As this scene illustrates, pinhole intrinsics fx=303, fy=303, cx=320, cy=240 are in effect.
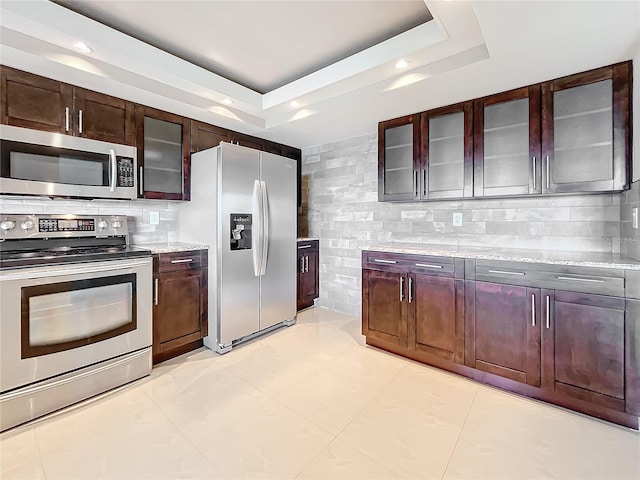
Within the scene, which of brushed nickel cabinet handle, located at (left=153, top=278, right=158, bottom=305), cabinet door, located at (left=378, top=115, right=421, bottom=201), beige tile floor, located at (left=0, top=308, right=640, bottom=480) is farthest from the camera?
cabinet door, located at (left=378, top=115, right=421, bottom=201)

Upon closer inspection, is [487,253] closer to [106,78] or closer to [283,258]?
[283,258]

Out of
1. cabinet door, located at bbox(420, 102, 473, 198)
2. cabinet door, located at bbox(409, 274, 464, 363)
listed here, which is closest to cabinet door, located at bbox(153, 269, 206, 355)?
cabinet door, located at bbox(409, 274, 464, 363)

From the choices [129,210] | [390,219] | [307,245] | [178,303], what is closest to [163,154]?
[129,210]

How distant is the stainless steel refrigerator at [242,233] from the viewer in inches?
109

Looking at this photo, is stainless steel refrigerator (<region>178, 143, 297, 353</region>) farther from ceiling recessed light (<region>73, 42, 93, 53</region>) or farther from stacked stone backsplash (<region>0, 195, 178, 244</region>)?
ceiling recessed light (<region>73, 42, 93, 53</region>)

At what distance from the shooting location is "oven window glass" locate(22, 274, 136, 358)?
6.12ft

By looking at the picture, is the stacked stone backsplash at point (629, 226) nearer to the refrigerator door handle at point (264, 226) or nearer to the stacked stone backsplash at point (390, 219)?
the stacked stone backsplash at point (390, 219)

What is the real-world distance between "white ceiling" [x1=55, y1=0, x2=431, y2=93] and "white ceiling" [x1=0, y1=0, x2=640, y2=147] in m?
0.02

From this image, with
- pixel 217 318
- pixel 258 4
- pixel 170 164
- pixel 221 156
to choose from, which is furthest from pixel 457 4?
pixel 217 318

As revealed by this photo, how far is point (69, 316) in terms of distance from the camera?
2010mm

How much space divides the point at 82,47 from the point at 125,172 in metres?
0.89

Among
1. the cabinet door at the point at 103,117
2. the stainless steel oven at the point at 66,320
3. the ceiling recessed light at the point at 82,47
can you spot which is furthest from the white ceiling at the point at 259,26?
the stainless steel oven at the point at 66,320

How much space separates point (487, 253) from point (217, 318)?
2.35m

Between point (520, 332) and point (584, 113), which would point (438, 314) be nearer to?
point (520, 332)
